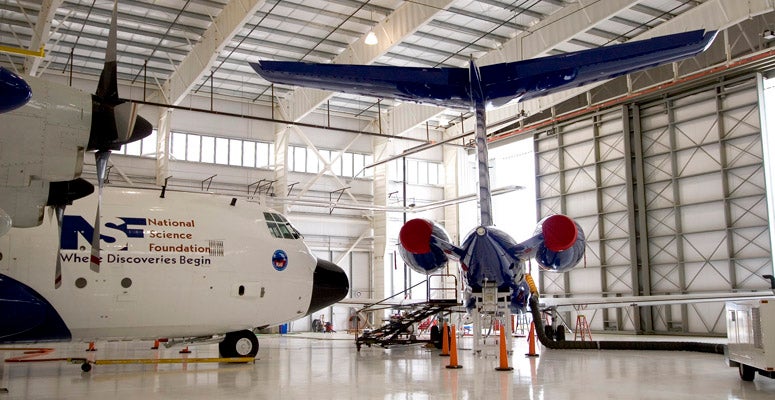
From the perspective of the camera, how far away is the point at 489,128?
3488 cm

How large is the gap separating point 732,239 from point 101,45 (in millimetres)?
27390

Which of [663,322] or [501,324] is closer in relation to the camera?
[501,324]

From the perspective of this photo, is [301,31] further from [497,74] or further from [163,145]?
[497,74]

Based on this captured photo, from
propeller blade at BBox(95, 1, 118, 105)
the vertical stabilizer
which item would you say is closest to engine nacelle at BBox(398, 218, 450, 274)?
the vertical stabilizer

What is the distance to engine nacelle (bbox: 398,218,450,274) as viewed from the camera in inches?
501

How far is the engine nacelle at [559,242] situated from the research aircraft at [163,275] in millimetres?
5223

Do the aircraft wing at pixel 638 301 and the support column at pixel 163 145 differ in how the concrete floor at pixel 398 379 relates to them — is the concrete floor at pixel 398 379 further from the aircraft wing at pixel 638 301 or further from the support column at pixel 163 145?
the support column at pixel 163 145

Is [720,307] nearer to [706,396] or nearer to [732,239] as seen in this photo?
[732,239]

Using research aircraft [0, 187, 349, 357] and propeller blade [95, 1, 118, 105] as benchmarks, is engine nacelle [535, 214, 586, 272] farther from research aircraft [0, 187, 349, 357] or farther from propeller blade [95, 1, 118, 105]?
propeller blade [95, 1, 118, 105]

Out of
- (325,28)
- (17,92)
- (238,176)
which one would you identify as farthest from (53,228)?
(238,176)

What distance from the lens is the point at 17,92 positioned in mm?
6598

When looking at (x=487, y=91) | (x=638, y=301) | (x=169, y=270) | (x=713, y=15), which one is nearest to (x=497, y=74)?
(x=487, y=91)

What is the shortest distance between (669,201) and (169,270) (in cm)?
2307

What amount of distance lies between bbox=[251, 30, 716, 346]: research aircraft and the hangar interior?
930 cm
